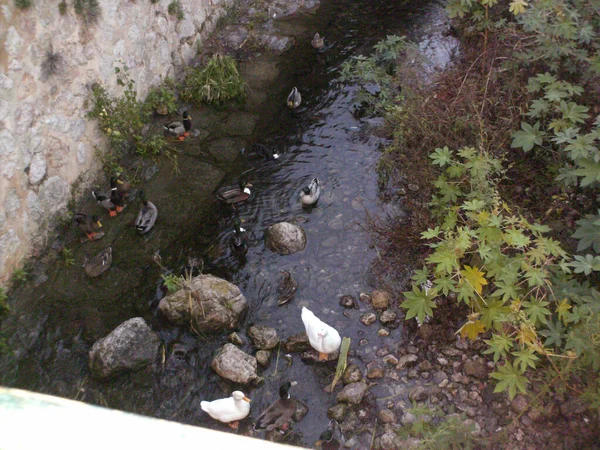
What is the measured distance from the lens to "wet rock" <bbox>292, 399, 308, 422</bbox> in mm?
5668

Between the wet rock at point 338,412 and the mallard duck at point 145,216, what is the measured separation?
4021 millimetres

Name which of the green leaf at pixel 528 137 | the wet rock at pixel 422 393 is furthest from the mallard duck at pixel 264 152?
the wet rock at pixel 422 393

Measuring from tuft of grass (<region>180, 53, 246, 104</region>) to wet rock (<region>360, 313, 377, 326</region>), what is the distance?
5863mm

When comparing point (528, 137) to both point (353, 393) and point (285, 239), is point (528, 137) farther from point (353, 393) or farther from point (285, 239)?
point (353, 393)

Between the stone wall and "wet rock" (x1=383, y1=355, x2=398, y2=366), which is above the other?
the stone wall

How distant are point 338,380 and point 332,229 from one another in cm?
266

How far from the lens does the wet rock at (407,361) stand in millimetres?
5992

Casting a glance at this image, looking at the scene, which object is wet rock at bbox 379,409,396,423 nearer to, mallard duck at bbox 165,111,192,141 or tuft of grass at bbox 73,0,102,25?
mallard duck at bbox 165,111,192,141

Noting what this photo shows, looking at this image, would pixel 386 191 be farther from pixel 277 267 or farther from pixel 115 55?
pixel 115 55

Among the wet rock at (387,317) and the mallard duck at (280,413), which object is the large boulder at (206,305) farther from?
the wet rock at (387,317)

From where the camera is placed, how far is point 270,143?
379 inches

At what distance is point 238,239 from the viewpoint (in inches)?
295

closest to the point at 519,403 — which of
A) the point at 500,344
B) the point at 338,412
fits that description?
the point at 500,344

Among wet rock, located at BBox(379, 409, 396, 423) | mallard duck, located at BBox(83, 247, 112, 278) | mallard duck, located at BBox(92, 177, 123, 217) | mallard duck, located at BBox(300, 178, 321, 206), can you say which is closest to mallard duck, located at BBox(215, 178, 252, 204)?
mallard duck, located at BBox(300, 178, 321, 206)
